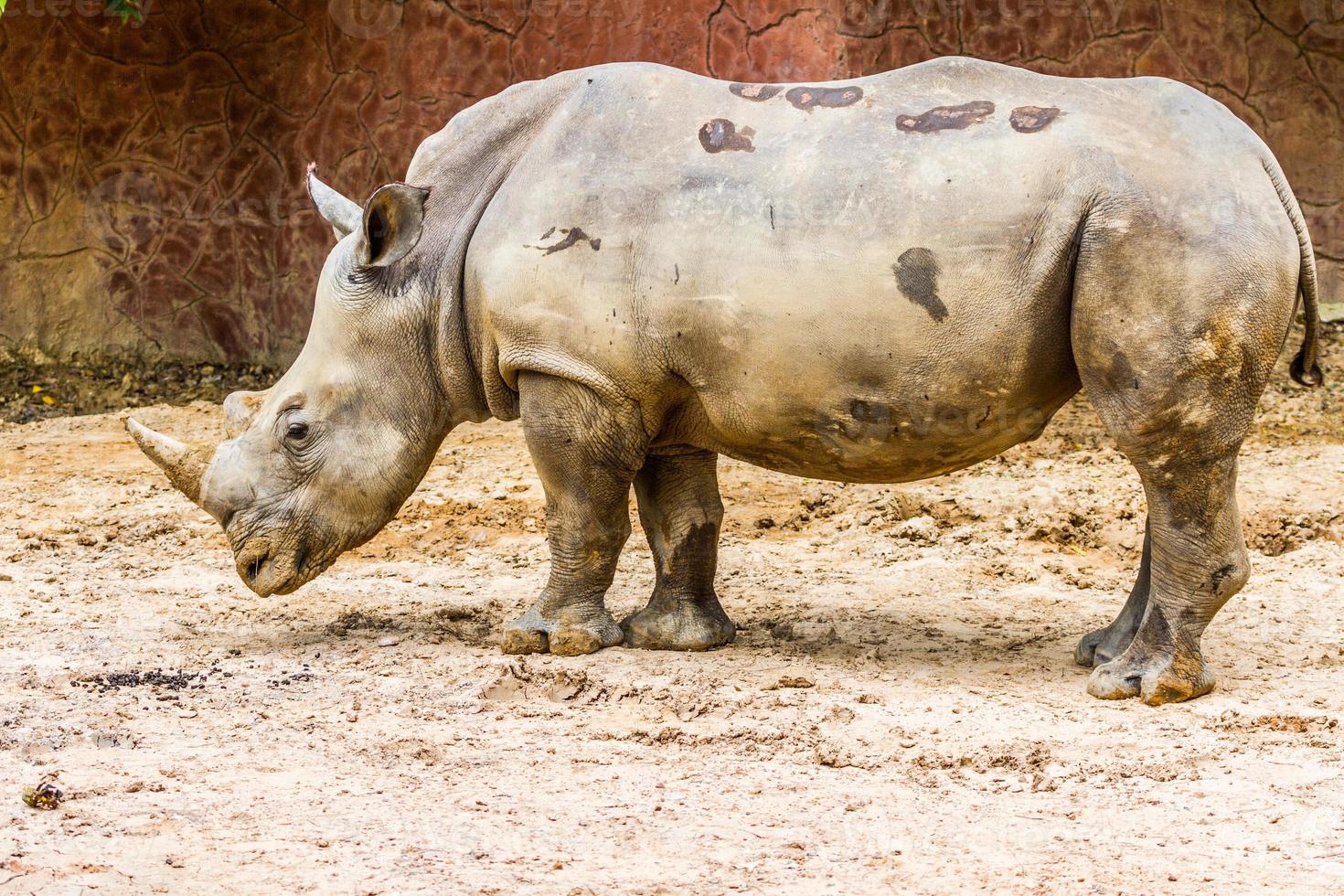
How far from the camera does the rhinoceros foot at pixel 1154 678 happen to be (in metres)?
4.77

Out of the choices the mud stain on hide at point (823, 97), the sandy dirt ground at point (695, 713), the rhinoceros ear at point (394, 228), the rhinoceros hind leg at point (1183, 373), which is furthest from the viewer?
→ the rhinoceros ear at point (394, 228)

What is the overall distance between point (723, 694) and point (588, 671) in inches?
19.7

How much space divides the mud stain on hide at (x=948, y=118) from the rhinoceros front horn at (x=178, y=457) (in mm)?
2605

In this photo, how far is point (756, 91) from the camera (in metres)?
5.15

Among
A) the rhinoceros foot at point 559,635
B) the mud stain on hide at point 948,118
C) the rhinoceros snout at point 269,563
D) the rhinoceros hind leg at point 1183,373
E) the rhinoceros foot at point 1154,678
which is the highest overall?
the mud stain on hide at point 948,118

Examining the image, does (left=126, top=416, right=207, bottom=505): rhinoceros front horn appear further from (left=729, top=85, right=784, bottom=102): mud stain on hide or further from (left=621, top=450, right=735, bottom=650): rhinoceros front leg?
(left=729, top=85, right=784, bottom=102): mud stain on hide

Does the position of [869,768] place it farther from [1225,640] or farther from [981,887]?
[1225,640]

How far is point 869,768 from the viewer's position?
13.9 feet

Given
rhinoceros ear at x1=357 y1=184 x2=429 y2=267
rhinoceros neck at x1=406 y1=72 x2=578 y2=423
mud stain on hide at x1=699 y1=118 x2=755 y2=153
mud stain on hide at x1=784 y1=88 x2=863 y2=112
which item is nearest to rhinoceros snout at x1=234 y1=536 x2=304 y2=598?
rhinoceros neck at x1=406 y1=72 x2=578 y2=423

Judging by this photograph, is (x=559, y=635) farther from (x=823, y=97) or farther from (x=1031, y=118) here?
(x=1031, y=118)

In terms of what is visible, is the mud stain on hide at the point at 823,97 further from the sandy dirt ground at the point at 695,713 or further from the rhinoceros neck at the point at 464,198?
the sandy dirt ground at the point at 695,713

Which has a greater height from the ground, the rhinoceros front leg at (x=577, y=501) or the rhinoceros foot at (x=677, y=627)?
the rhinoceros front leg at (x=577, y=501)

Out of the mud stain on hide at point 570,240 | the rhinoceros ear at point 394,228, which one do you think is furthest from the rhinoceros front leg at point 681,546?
the rhinoceros ear at point 394,228

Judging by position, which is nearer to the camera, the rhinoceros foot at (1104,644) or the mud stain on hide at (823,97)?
the mud stain on hide at (823,97)
